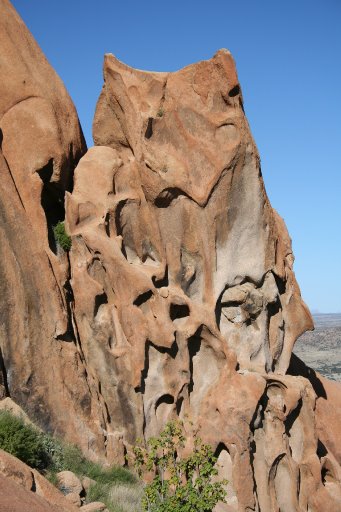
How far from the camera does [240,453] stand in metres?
17.0

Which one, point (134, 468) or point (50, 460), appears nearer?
point (50, 460)

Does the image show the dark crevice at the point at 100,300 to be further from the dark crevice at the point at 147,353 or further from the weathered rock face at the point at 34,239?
the dark crevice at the point at 147,353

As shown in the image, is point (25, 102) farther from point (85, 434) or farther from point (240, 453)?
point (240, 453)

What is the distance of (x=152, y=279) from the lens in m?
17.8

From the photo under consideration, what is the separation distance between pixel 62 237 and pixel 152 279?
2.91 m

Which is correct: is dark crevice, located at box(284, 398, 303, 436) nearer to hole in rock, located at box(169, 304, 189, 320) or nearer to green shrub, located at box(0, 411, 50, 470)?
hole in rock, located at box(169, 304, 189, 320)

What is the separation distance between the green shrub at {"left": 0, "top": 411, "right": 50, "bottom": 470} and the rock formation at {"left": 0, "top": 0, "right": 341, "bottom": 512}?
1.50 m

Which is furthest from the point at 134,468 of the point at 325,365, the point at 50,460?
the point at 325,365

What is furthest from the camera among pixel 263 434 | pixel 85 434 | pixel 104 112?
pixel 104 112

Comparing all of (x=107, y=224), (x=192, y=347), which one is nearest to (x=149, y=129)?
(x=107, y=224)

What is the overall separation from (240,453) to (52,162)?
9.79 metres

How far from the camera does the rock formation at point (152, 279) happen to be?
15844mm

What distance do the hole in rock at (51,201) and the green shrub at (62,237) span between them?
4.5 inches

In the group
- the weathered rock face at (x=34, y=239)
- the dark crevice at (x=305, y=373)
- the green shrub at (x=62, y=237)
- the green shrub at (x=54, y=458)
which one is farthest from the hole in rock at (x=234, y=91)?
the green shrub at (x=54, y=458)
